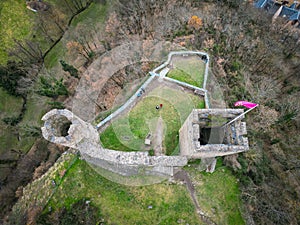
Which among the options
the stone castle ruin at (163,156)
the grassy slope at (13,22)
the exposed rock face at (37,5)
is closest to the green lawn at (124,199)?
the stone castle ruin at (163,156)

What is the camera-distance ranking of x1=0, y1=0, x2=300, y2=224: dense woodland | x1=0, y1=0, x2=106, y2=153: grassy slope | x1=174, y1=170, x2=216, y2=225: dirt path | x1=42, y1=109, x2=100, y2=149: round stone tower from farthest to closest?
1. x1=0, y1=0, x2=106, y2=153: grassy slope
2. x1=0, y1=0, x2=300, y2=224: dense woodland
3. x1=174, y1=170, x2=216, y2=225: dirt path
4. x1=42, y1=109, x2=100, y2=149: round stone tower

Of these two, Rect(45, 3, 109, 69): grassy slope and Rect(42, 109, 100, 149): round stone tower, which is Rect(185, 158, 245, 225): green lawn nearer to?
Rect(42, 109, 100, 149): round stone tower

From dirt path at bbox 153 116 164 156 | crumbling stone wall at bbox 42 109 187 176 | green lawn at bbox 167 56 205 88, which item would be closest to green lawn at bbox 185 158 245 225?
crumbling stone wall at bbox 42 109 187 176

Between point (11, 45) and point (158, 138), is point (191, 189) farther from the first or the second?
point (11, 45)

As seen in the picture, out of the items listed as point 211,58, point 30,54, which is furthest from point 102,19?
point 211,58

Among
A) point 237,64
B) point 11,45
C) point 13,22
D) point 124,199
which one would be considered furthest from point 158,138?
point 13,22

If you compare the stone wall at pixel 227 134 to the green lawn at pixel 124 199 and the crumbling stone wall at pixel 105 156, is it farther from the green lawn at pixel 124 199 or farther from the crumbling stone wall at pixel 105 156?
the green lawn at pixel 124 199

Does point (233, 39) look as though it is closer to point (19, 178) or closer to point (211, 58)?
point (211, 58)
